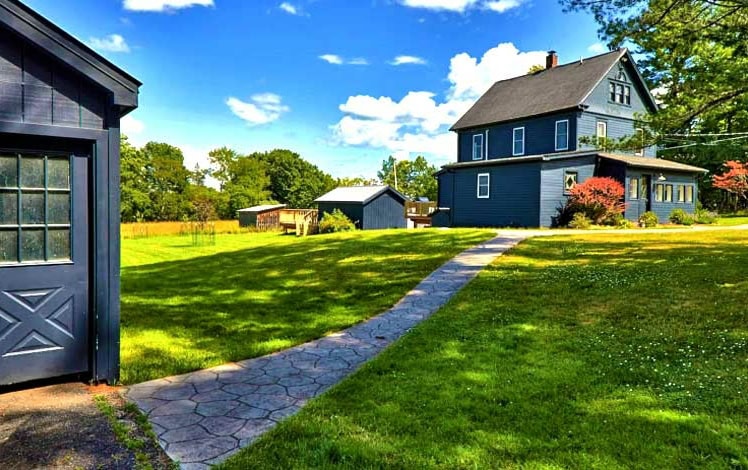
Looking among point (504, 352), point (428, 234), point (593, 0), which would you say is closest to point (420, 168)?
point (428, 234)

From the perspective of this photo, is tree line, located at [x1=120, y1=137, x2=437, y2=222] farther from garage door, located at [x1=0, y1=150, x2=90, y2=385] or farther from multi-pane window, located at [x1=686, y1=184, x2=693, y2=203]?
garage door, located at [x1=0, y1=150, x2=90, y2=385]

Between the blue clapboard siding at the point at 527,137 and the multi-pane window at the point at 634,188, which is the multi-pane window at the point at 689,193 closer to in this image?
the multi-pane window at the point at 634,188

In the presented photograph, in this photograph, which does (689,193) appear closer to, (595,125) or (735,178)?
(735,178)

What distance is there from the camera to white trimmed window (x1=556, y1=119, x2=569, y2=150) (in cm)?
2400

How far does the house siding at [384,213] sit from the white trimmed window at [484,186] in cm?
507

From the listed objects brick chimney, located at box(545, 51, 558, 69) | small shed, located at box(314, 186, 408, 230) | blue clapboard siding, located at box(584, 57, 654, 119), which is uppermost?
brick chimney, located at box(545, 51, 558, 69)

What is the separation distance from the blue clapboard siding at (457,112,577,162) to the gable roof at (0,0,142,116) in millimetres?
23065

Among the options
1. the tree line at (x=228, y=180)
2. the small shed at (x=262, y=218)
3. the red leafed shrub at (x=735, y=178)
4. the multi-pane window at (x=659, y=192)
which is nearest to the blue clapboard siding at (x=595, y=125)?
the multi-pane window at (x=659, y=192)

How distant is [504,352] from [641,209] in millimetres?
22489

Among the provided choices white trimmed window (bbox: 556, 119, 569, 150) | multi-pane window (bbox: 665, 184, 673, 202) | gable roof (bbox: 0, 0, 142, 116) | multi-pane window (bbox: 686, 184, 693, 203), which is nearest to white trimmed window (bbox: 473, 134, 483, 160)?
white trimmed window (bbox: 556, 119, 569, 150)

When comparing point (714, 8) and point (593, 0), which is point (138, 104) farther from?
point (714, 8)

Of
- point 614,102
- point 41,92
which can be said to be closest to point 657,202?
point 614,102

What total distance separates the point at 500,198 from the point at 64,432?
2287 cm

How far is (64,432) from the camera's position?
345 cm
